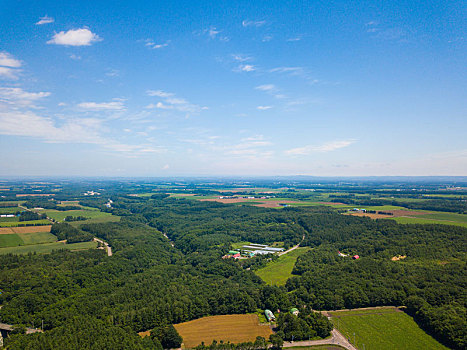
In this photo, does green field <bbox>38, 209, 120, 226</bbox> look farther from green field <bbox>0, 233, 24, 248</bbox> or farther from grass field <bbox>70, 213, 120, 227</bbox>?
green field <bbox>0, 233, 24, 248</bbox>

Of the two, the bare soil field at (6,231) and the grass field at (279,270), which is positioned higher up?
the bare soil field at (6,231)

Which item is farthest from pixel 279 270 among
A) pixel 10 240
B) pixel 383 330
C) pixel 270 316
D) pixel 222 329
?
pixel 10 240

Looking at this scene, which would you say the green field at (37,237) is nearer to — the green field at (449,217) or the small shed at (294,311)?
the small shed at (294,311)

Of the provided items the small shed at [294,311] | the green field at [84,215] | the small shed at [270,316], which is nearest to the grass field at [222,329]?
the small shed at [270,316]

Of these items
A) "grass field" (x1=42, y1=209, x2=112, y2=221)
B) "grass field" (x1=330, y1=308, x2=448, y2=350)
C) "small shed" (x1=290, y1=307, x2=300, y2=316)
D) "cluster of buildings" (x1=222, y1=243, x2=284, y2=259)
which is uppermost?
"grass field" (x1=42, y1=209, x2=112, y2=221)

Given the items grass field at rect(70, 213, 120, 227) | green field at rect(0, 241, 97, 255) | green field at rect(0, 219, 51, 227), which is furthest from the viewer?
grass field at rect(70, 213, 120, 227)

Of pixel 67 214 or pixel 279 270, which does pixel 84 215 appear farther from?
pixel 279 270

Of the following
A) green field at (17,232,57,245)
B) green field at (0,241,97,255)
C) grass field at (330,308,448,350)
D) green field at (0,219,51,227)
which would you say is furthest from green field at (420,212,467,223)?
green field at (0,219,51,227)

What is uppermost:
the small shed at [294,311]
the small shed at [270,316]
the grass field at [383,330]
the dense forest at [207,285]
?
the dense forest at [207,285]
